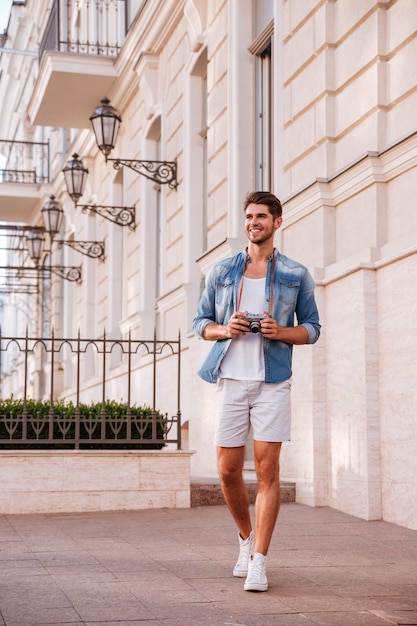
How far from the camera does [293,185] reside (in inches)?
396

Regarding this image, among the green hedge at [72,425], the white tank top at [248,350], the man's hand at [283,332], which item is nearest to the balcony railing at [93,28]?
the green hedge at [72,425]

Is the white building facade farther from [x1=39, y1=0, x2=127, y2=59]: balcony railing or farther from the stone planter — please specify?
the stone planter

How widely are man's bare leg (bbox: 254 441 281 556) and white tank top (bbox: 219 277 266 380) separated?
346 millimetres

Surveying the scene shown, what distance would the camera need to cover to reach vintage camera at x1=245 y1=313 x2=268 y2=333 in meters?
4.91

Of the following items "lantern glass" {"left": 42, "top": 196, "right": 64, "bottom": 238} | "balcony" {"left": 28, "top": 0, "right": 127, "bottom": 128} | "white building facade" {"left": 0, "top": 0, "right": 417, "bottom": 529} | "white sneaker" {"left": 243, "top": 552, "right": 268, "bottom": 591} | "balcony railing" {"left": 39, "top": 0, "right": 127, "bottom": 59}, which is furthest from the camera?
"lantern glass" {"left": 42, "top": 196, "right": 64, "bottom": 238}

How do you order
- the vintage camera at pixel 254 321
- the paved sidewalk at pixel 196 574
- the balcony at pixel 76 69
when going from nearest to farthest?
the paved sidewalk at pixel 196 574
the vintage camera at pixel 254 321
the balcony at pixel 76 69

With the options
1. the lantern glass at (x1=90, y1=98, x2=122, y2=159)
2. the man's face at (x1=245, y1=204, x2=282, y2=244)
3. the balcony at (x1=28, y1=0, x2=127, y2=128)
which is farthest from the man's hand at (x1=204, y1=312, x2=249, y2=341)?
the balcony at (x1=28, y1=0, x2=127, y2=128)

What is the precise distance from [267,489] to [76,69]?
1379 cm

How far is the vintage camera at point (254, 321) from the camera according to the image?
16.1 feet

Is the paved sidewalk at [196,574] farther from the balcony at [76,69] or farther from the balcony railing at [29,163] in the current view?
the balcony railing at [29,163]

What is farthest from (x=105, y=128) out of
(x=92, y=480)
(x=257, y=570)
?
(x=257, y=570)

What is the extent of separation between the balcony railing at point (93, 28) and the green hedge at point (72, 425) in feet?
31.4

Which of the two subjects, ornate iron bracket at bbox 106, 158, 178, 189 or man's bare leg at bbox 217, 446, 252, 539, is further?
ornate iron bracket at bbox 106, 158, 178, 189

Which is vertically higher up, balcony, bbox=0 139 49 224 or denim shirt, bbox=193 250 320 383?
balcony, bbox=0 139 49 224
